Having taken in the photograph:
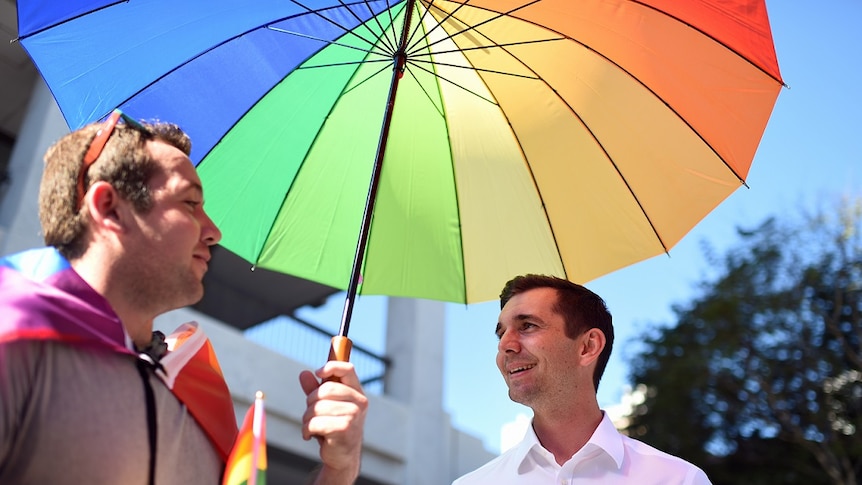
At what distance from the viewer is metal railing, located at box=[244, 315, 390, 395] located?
12922mm

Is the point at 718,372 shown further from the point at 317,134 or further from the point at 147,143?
the point at 147,143

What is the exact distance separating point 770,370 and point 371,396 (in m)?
6.80

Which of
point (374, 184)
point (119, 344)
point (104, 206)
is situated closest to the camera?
point (119, 344)

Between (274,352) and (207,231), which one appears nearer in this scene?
(207,231)

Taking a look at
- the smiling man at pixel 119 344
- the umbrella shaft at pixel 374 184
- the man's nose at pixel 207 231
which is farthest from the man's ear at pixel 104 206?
the umbrella shaft at pixel 374 184

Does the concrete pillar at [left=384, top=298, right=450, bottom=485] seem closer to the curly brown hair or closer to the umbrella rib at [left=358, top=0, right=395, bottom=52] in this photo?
the umbrella rib at [left=358, top=0, right=395, bottom=52]

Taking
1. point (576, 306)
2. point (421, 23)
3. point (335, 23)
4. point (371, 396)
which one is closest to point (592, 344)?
point (576, 306)

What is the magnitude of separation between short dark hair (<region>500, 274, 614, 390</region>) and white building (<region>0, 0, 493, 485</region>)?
23.3ft

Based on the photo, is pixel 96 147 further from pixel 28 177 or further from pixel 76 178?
Result: pixel 28 177

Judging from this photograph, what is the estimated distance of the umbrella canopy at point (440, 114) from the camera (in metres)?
2.89

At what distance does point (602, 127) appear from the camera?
127 inches

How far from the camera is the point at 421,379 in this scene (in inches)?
531

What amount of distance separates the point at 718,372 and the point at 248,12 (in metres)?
13.6

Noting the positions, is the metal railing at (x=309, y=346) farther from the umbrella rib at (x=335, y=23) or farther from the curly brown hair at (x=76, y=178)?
the curly brown hair at (x=76, y=178)
